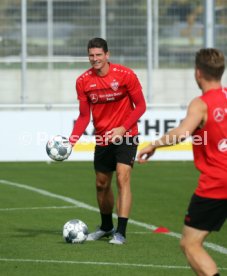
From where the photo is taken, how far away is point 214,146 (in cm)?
793

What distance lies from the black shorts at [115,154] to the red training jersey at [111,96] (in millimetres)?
115

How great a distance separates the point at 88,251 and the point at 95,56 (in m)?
2.13

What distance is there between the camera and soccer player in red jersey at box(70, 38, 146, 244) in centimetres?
1193

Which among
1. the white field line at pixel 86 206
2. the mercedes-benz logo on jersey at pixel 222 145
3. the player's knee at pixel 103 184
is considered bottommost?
the white field line at pixel 86 206

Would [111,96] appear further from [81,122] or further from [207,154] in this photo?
[207,154]

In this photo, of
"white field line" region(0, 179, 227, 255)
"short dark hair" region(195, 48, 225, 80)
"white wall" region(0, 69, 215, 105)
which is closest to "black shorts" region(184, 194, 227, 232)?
"short dark hair" region(195, 48, 225, 80)

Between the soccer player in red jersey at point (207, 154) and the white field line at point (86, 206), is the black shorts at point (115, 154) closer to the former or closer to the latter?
the white field line at point (86, 206)

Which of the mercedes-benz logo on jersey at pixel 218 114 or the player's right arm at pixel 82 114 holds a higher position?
the mercedes-benz logo on jersey at pixel 218 114

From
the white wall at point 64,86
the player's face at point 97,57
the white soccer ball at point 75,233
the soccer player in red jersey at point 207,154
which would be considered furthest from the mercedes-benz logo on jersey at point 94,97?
the white wall at point 64,86

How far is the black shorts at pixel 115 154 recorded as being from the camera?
1202cm

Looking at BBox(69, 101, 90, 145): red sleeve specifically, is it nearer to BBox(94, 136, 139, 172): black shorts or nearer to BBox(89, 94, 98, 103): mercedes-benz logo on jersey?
BBox(89, 94, 98, 103): mercedes-benz logo on jersey

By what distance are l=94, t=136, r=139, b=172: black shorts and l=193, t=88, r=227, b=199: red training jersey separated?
405cm

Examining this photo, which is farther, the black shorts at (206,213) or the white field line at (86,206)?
the white field line at (86,206)

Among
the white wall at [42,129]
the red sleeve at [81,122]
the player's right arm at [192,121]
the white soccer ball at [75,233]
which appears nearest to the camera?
the player's right arm at [192,121]
